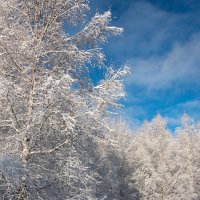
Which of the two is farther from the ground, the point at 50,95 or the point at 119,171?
the point at 119,171

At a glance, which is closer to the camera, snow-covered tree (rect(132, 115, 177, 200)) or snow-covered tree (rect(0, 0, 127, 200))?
snow-covered tree (rect(0, 0, 127, 200))

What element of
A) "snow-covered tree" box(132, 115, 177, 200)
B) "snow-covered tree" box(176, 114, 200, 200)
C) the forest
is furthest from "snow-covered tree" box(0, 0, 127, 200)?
"snow-covered tree" box(176, 114, 200, 200)

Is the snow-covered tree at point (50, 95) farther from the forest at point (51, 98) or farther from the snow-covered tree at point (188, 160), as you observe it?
the snow-covered tree at point (188, 160)

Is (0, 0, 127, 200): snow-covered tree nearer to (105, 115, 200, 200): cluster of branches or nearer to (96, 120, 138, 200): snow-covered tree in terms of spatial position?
(105, 115, 200, 200): cluster of branches

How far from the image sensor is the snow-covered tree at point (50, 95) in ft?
31.7

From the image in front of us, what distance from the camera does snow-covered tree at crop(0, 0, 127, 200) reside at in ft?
31.7

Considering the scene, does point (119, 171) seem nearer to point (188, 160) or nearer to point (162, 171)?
point (188, 160)

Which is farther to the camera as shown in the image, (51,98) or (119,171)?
(119,171)

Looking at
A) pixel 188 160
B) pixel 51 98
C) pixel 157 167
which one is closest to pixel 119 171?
pixel 188 160

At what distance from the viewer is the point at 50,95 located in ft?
29.4

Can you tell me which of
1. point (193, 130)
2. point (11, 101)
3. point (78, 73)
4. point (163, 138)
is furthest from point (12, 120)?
point (193, 130)

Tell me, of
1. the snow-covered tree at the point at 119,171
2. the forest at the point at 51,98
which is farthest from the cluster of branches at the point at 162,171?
the forest at the point at 51,98

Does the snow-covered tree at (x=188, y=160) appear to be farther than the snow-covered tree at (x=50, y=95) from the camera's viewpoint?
Yes

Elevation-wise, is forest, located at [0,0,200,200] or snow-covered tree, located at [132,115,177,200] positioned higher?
snow-covered tree, located at [132,115,177,200]
